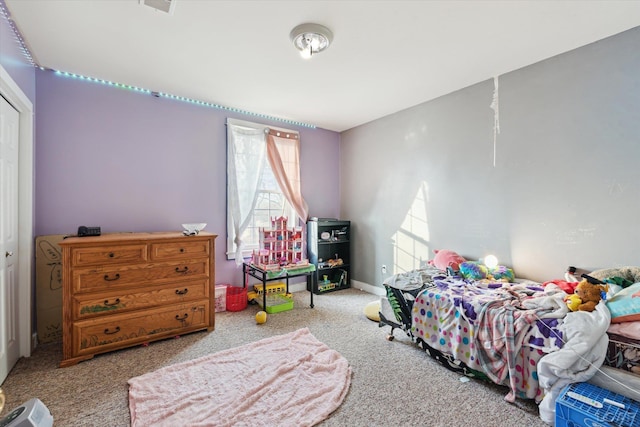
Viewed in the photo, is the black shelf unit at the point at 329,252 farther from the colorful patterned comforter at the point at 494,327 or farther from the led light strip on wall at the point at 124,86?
the colorful patterned comforter at the point at 494,327

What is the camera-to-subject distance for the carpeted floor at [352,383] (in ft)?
5.36

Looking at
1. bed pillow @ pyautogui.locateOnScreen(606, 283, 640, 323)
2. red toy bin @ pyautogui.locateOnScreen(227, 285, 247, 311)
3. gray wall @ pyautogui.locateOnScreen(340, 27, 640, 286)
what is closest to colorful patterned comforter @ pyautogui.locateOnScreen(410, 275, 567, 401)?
bed pillow @ pyautogui.locateOnScreen(606, 283, 640, 323)

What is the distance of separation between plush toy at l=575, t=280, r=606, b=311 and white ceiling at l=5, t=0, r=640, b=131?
1.79 meters

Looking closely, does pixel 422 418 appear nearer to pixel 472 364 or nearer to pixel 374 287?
pixel 472 364

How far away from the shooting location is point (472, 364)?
1.94m

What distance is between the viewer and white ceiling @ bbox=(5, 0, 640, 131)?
1791 millimetres

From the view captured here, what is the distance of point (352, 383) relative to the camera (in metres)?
1.95

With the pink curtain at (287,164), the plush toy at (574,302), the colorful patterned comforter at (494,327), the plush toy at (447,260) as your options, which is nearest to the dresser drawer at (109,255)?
the pink curtain at (287,164)

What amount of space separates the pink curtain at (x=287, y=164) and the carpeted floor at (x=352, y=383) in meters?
1.78

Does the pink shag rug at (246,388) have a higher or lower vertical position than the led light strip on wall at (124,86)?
lower

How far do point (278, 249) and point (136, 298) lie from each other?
1.57 metres

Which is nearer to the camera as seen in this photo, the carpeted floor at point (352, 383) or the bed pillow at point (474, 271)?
the carpeted floor at point (352, 383)

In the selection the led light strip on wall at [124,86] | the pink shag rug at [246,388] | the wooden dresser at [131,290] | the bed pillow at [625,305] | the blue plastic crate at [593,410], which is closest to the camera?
the blue plastic crate at [593,410]

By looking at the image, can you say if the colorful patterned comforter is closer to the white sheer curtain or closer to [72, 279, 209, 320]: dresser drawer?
[72, 279, 209, 320]: dresser drawer
